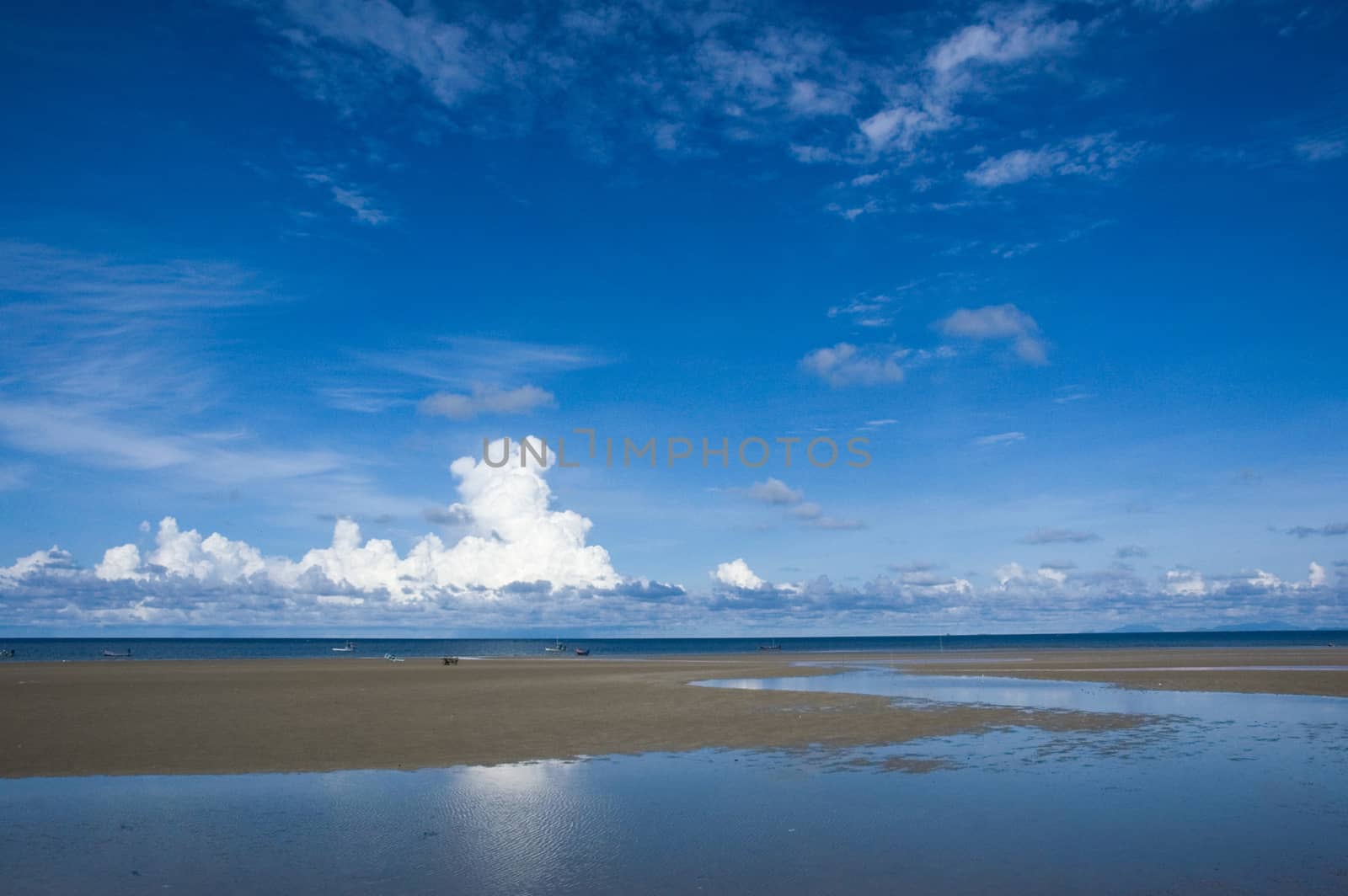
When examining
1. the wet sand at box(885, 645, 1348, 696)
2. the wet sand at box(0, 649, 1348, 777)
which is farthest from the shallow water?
the wet sand at box(885, 645, 1348, 696)

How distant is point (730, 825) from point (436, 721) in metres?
17.5

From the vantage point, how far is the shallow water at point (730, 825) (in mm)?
11297

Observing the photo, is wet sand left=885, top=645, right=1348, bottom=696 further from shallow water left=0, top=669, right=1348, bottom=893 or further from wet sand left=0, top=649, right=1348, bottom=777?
shallow water left=0, top=669, right=1348, bottom=893

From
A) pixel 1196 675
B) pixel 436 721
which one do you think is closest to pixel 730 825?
pixel 436 721

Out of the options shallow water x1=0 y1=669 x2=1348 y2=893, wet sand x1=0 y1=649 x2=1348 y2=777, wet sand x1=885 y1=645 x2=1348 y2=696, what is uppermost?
shallow water x1=0 y1=669 x2=1348 y2=893

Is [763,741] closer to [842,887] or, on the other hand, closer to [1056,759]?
[1056,759]

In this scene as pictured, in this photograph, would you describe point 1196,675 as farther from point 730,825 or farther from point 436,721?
point 730,825

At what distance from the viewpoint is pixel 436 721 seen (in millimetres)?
29172

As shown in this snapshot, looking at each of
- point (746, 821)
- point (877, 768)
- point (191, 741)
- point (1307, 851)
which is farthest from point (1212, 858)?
point (191, 741)

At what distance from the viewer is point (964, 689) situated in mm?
41188

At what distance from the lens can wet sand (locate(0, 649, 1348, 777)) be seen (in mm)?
21844

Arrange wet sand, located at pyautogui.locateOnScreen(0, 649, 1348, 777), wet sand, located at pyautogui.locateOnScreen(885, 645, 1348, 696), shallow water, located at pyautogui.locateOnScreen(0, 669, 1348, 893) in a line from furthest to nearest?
wet sand, located at pyautogui.locateOnScreen(885, 645, 1348, 696)
wet sand, located at pyautogui.locateOnScreen(0, 649, 1348, 777)
shallow water, located at pyautogui.locateOnScreen(0, 669, 1348, 893)

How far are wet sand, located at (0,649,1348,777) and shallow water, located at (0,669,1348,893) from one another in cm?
219

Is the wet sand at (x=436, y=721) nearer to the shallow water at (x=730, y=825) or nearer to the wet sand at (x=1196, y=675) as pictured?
the wet sand at (x=1196, y=675)
